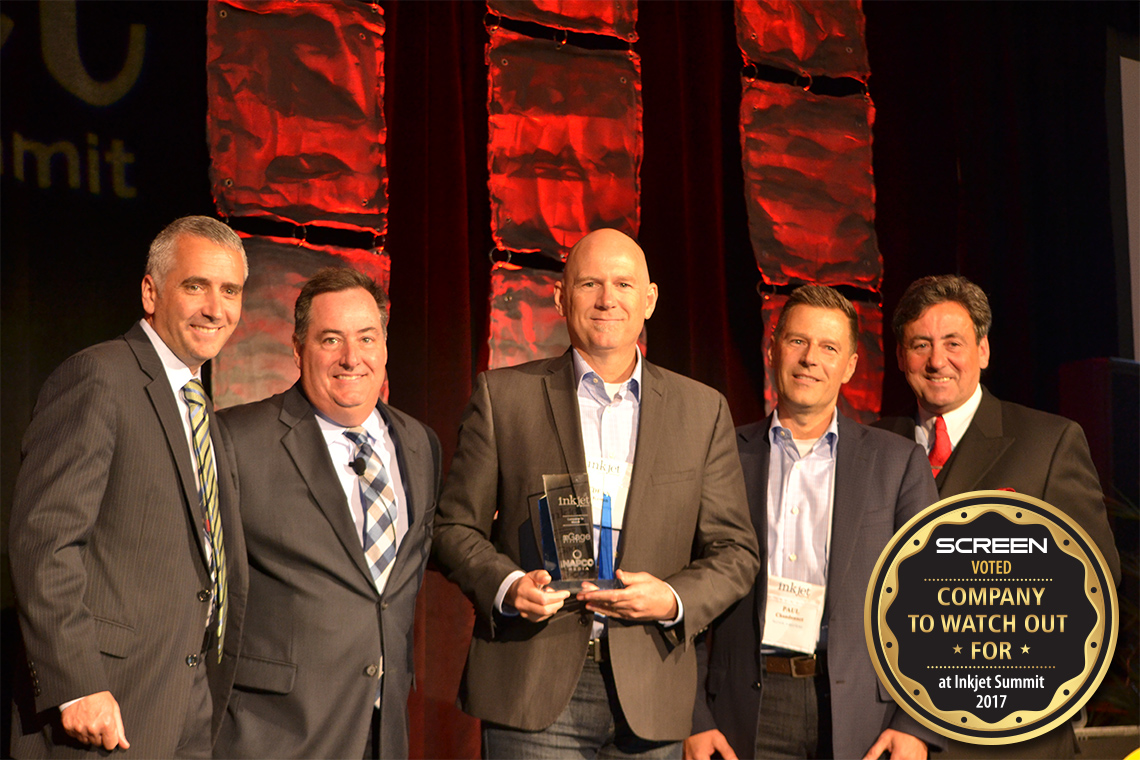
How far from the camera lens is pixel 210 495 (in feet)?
7.55

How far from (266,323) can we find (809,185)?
2.30 m

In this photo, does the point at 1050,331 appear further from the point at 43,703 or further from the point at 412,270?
the point at 43,703

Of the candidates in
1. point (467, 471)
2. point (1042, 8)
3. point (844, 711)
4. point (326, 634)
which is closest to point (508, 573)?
point (467, 471)

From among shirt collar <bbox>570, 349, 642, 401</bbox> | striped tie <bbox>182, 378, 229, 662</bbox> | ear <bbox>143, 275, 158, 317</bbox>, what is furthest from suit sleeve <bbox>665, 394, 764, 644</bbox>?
ear <bbox>143, 275, 158, 317</bbox>

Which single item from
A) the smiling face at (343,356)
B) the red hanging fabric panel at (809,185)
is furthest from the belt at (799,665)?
the red hanging fabric panel at (809,185)

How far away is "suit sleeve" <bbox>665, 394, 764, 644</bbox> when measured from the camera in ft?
7.61

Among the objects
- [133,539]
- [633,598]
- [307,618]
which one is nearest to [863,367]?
[633,598]

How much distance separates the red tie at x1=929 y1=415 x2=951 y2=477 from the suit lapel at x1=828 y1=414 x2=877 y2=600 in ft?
1.15

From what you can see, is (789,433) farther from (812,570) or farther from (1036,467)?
(1036,467)

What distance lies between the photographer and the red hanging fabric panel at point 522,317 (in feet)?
11.9

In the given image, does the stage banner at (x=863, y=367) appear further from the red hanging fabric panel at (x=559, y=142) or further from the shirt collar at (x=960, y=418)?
the shirt collar at (x=960, y=418)

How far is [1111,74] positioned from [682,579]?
11.7ft

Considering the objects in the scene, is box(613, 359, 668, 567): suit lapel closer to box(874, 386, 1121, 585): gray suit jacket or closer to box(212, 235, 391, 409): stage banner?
A: box(874, 386, 1121, 585): gray suit jacket

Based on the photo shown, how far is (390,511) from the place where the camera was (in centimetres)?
249
